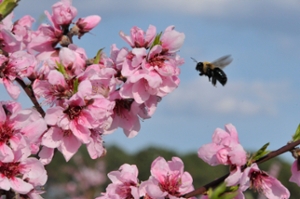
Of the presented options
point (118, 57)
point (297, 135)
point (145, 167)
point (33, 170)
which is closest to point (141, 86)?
point (118, 57)

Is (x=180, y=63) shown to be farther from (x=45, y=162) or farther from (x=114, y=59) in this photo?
(x=45, y=162)

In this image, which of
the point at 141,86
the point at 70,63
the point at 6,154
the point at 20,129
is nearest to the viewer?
the point at 6,154

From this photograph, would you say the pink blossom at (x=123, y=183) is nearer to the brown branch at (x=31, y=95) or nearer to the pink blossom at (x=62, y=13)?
the brown branch at (x=31, y=95)

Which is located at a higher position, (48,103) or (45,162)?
(48,103)

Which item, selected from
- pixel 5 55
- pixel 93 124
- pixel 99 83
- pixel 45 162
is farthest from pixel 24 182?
pixel 5 55

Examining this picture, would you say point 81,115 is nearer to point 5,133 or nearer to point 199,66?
point 5,133

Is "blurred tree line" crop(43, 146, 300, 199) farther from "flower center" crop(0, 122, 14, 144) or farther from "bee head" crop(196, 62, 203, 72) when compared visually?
"flower center" crop(0, 122, 14, 144)

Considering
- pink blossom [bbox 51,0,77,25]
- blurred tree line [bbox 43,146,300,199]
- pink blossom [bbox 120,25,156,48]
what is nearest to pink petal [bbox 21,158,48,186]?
pink blossom [bbox 120,25,156,48]

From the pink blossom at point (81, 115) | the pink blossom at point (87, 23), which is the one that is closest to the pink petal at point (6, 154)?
the pink blossom at point (81, 115)
